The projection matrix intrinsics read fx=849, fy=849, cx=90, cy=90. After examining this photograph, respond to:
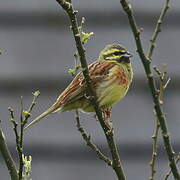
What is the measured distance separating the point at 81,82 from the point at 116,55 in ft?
2.27

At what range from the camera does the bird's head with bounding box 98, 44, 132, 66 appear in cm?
459

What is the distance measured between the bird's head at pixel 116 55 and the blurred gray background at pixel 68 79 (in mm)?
1415

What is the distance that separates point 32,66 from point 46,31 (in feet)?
0.92

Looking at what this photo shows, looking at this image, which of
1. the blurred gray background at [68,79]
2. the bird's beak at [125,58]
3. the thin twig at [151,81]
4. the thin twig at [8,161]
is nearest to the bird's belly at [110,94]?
the bird's beak at [125,58]

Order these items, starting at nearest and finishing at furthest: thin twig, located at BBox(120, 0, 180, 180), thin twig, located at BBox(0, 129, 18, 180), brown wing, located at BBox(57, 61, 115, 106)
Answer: thin twig, located at BBox(120, 0, 180, 180) → thin twig, located at BBox(0, 129, 18, 180) → brown wing, located at BBox(57, 61, 115, 106)

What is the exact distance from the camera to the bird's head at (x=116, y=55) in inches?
181

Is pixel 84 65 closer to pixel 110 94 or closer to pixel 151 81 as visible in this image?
pixel 151 81

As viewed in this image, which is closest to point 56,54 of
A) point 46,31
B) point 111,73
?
point 46,31

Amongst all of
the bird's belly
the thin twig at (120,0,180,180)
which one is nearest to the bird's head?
the bird's belly

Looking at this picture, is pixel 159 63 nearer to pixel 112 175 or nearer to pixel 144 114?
pixel 144 114

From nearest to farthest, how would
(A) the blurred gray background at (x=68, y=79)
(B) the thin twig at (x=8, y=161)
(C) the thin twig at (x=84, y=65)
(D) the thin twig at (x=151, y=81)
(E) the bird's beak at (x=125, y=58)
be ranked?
(D) the thin twig at (x=151, y=81)
(C) the thin twig at (x=84, y=65)
(B) the thin twig at (x=8, y=161)
(E) the bird's beak at (x=125, y=58)
(A) the blurred gray background at (x=68, y=79)

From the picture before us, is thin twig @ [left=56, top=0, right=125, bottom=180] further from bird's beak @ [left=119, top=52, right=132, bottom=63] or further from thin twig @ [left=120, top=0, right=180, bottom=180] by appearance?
bird's beak @ [left=119, top=52, right=132, bottom=63]

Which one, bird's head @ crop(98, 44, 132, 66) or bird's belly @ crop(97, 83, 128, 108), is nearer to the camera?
bird's belly @ crop(97, 83, 128, 108)

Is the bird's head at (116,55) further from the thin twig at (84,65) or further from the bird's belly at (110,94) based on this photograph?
the thin twig at (84,65)
